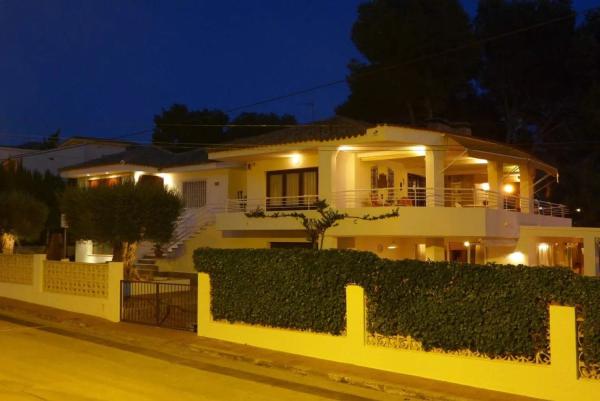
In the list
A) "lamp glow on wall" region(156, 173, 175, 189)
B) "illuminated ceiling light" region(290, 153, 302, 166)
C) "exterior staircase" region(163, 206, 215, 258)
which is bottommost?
"exterior staircase" region(163, 206, 215, 258)

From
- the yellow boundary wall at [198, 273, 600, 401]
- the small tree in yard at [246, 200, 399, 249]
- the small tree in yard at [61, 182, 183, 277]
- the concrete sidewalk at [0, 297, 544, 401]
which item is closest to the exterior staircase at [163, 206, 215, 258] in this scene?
the small tree in yard at [61, 182, 183, 277]

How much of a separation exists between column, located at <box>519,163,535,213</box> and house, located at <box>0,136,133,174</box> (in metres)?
28.2

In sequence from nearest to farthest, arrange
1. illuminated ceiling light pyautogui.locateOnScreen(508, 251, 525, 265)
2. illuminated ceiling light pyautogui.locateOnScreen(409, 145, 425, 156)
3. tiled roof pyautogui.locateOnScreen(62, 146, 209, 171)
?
illuminated ceiling light pyautogui.locateOnScreen(409, 145, 425, 156) → illuminated ceiling light pyautogui.locateOnScreen(508, 251, 525, 265) → tiled roof pyautogui.locateOnScreen(62, 146, 209, 171)

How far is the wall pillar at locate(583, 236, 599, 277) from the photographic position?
22625mm

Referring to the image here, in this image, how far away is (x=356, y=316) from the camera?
12055mm

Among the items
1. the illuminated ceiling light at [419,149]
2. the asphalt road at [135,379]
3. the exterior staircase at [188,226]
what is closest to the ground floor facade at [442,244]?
the exterior staircase at [188,226]

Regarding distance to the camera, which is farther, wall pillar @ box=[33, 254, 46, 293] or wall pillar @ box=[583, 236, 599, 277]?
wall pillar @ box=[583, 236, 599, 277]

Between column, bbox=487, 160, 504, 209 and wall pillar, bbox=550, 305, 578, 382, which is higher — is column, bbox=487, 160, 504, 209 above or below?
above

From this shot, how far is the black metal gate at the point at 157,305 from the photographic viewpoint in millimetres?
16312

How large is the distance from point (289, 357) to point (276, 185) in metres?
15.1

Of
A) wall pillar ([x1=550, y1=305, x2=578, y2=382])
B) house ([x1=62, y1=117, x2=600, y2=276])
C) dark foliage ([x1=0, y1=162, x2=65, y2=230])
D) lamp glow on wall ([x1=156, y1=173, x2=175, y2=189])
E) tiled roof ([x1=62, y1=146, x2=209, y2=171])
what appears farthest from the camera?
dark foliage ([x1=0, y1=162, x2=65, y2=230])

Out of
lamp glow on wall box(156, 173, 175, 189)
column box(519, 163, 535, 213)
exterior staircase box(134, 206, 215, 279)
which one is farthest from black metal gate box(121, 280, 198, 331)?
column box(519, 163, 535, 213)

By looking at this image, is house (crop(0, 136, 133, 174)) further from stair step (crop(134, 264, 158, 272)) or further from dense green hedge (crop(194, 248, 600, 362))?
dense green hedge (crop(194, 248, 600, 362))

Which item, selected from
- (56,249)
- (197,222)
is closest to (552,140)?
(197,222)
